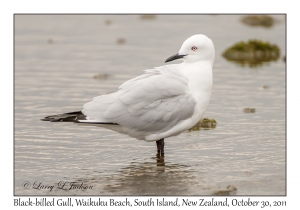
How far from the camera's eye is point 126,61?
15070 millimetres

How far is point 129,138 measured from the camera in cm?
994

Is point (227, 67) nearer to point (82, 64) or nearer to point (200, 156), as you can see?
point (82, 64)

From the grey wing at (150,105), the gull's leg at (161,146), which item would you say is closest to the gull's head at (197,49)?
the grey wing at (150,105)

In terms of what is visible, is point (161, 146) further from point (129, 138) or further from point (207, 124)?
point (207, 124)

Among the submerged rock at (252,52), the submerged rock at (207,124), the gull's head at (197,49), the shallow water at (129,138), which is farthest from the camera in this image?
the submerged rock at (252,52)

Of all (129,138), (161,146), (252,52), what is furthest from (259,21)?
(161,146)

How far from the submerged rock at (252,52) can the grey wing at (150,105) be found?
6970 mm

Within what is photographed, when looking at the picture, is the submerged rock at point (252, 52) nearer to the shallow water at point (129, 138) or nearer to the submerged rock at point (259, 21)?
the shallow water at point (129, 138)

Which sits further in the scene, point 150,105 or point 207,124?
point 207,124

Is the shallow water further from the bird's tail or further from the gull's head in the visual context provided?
the gull's head

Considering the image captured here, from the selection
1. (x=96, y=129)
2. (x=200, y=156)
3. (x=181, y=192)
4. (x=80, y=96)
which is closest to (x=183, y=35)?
(x=80, y=96)

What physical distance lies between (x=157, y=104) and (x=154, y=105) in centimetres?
5

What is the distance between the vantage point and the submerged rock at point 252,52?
15.7m

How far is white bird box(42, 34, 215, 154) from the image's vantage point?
344 inches
